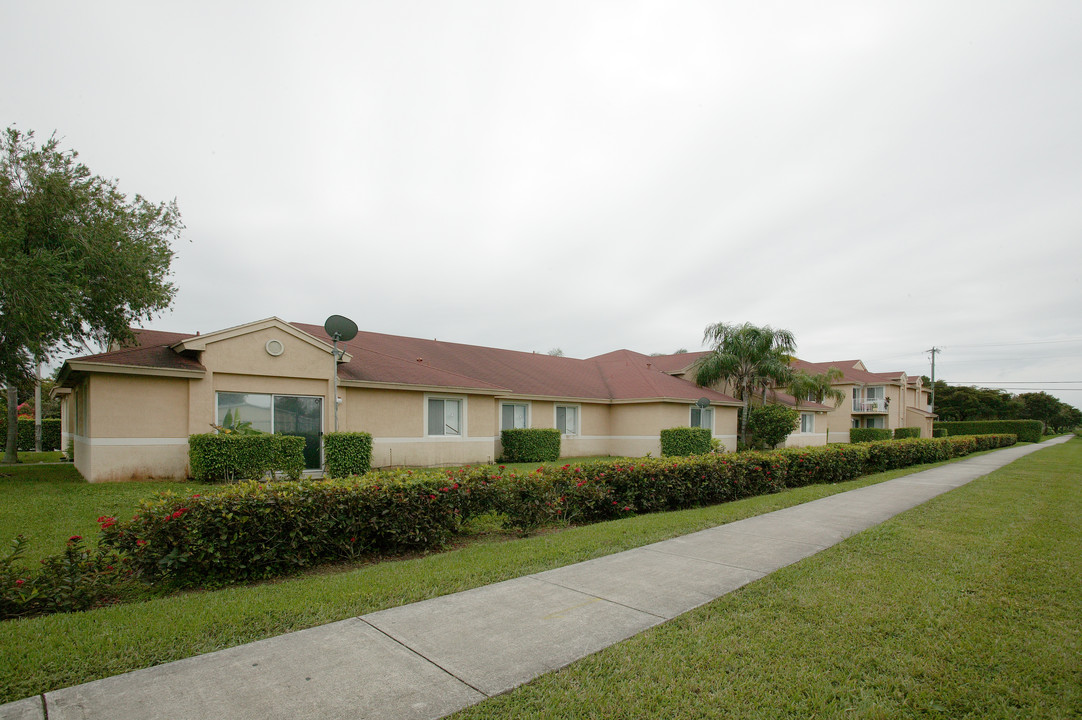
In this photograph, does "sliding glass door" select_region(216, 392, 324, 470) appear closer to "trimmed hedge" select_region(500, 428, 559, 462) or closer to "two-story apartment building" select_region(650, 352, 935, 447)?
"trimmed hedge" select_region(500, 428, 559, 462)

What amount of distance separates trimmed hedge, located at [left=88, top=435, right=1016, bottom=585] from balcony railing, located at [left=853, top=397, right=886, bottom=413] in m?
44.0

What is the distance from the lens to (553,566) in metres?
6.36

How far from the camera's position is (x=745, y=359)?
28.8m

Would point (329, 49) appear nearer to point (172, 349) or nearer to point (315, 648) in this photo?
point (172, 349)

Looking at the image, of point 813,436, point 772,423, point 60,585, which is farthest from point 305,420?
point 813,436

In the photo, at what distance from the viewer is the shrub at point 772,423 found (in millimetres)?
27125

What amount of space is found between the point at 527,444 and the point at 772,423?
533 inches

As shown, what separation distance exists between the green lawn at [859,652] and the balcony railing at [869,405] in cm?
4672

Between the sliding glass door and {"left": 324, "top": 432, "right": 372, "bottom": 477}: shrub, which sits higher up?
the sliding glass door

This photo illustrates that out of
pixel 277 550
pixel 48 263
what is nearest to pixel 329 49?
pixel 48 263

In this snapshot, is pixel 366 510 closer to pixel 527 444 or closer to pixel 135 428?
pixel 135 428

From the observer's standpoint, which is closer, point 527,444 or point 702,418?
point 527,444

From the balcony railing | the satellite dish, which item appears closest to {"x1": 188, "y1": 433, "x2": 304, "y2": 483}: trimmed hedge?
the satellite dish

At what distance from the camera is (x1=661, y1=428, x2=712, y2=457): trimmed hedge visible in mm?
22719
